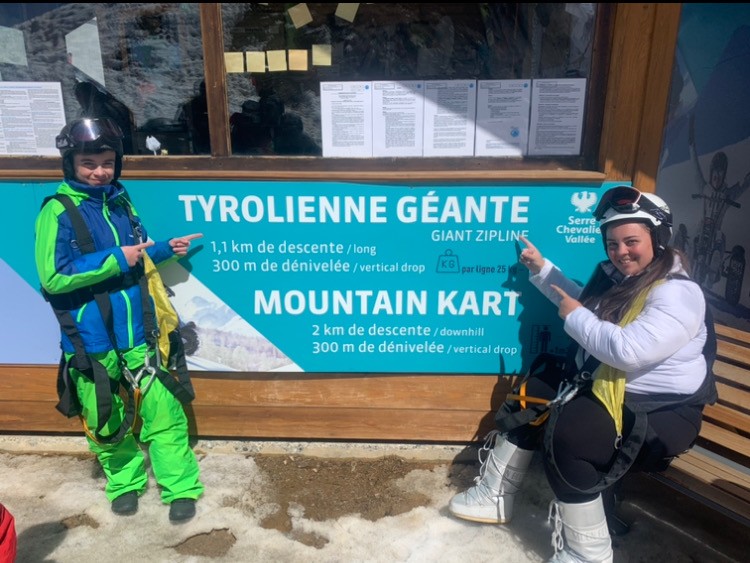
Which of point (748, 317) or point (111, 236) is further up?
point (111, 236)

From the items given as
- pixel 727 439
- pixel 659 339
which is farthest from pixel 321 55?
pixel 727 439

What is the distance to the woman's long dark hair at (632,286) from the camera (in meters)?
2.24

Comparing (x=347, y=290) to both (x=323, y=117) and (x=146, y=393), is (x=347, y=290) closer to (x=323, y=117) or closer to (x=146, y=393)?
(x=323, y=117)

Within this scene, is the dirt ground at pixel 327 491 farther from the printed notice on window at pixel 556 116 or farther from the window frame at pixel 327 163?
the printed notice on window at pixel 556 116

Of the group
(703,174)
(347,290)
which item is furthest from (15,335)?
(703,174)

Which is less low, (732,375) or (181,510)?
(732,375)

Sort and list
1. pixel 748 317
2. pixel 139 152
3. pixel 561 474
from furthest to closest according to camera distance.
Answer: pixel 748 317 < pixel 139 152 < pixel 561 474

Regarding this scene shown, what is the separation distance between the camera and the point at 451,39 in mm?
2844

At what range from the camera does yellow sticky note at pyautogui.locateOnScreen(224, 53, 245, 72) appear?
287 cm

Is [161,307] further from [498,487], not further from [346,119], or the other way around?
[498,487]

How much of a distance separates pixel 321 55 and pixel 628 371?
1.96 metres

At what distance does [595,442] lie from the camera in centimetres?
230

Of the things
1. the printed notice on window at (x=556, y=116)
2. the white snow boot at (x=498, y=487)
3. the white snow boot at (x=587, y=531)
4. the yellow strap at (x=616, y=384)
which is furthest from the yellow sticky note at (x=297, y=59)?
the white snow boot at (x=587, y=531)

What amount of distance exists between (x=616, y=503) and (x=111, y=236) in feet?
8.48
